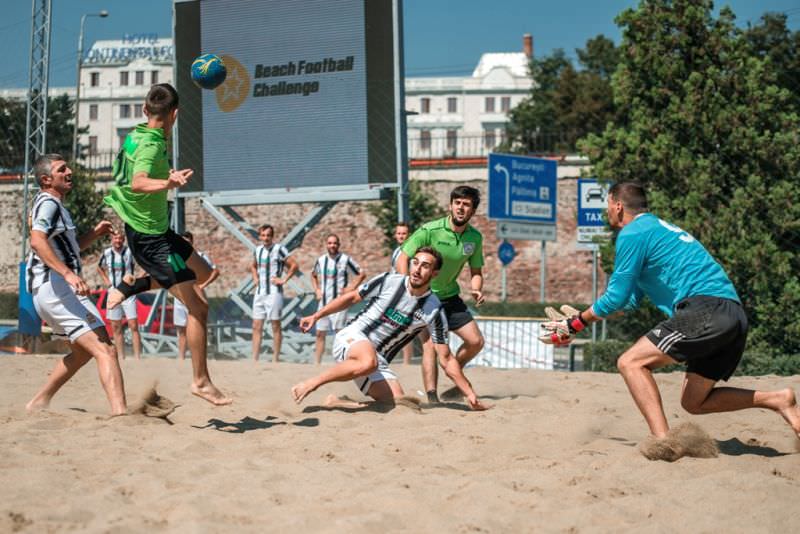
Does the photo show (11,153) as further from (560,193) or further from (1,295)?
(560,193)

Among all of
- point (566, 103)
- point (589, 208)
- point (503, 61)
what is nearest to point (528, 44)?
point (503, 61)

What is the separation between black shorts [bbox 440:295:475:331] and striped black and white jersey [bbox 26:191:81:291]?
130 inches

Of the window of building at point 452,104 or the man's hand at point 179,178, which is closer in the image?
the man's hand at point 179,178

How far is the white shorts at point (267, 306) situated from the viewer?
15.2 metres

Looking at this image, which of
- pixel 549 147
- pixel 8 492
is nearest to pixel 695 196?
pixel 8 492

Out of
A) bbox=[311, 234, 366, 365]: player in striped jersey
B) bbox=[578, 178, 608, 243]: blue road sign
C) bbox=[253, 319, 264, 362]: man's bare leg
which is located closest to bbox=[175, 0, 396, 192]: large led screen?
bbox=[311, 234, 366, 365]: player in striped jersey

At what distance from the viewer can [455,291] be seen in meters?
9.10

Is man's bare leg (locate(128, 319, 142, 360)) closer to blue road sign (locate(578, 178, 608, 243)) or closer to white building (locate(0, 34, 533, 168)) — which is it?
blue road sign (locate(578, 178, 608, 243))

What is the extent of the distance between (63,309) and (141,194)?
38.4 inches

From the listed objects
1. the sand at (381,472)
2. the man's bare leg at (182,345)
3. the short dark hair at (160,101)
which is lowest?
the man's bare leg at (182,345)

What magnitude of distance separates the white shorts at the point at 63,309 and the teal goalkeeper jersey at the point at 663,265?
3.49 m

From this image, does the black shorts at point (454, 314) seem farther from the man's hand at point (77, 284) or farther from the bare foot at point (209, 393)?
the man's hand at point (77, 284)

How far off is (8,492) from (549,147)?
47.3 m

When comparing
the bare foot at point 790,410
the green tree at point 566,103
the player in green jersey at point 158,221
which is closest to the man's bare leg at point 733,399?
the bare foot at point 790,410
